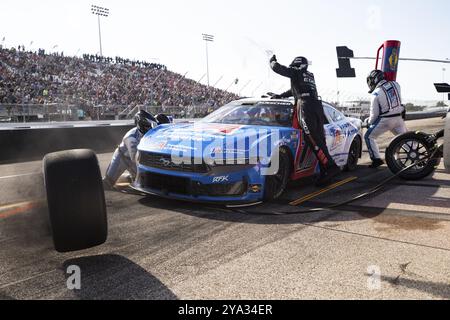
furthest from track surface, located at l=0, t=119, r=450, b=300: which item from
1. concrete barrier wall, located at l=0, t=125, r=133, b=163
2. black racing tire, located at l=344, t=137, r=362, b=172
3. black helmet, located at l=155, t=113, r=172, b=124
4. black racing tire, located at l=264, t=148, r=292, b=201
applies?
concrete barrier wall, located at l=0, t=125, r=133, b=163

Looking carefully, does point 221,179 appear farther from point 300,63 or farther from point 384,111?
point 384,111

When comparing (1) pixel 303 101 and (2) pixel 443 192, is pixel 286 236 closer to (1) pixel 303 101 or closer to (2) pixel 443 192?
(1) pixel 303 101

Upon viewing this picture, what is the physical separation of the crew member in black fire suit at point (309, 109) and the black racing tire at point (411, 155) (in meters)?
1.16

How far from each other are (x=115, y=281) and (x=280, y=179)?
271 cm

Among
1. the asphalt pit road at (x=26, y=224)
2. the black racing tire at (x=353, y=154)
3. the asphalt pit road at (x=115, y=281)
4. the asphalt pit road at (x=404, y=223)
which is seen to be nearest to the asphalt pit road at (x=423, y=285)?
the asphalt pit road at (x=404, y=223)

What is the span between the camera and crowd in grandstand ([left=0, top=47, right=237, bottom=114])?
24.7 meters

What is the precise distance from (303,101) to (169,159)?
2.09 m

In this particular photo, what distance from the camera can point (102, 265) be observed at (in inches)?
116

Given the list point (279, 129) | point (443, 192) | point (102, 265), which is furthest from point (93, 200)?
point (443, 192)

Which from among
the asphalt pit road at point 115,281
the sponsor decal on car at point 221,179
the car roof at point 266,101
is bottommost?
the asphalt pit road at point 115,281

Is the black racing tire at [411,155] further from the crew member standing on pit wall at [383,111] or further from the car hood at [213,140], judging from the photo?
the car hood at [213,140]

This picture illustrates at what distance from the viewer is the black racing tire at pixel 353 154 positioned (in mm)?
7222

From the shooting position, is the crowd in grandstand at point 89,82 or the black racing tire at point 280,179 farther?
the crowd in grandstand at point 89,82
